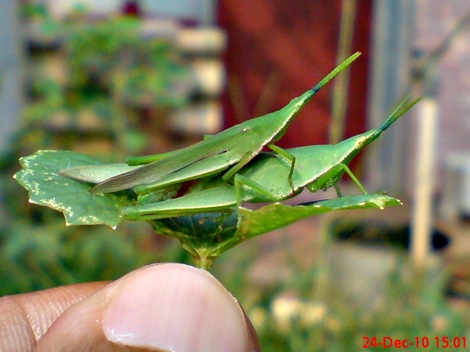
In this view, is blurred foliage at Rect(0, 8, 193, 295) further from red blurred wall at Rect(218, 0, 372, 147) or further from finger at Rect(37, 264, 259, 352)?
finger at Rect(37, 264, 259, 352)

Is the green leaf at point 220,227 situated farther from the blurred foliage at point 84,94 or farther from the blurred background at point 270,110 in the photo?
the blurred foliage at point 84,94

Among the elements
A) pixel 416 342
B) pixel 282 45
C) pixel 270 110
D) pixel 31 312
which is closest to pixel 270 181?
pixel 31 312

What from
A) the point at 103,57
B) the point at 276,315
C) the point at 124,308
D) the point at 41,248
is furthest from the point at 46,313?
the point at 103,57

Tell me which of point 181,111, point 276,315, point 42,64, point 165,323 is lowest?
point 276,315

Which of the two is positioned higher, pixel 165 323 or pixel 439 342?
pixel 165 323

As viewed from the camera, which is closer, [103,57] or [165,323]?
[165,323]

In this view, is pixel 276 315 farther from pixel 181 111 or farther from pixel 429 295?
pixel 181 111

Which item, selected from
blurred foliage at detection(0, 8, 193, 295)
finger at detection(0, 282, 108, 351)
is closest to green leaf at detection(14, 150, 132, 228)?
finger at detection(0, 282, 108, 351)

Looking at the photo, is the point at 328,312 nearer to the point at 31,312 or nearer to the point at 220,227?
the point at 31,312
